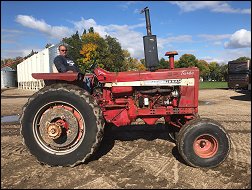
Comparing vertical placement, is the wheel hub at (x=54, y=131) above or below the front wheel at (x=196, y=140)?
above

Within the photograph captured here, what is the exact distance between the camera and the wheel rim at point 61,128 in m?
4.92

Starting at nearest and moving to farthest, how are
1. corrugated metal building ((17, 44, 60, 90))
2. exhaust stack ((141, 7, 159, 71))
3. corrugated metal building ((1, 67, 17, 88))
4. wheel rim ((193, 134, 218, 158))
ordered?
wheel rim ((193, 134, 218, 158))
exhaust stack ((141, 7, 159, 71))
corrugated metal building ((17, 44, 60, 90))
corrugated metal building ((1, 67, 17, 88))

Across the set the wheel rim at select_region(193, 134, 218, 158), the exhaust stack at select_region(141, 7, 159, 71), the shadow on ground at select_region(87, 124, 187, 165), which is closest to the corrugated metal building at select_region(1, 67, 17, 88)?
the shadow on ground at select_region(87, 124, 187, 165)

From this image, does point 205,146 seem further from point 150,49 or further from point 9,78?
point 9,78

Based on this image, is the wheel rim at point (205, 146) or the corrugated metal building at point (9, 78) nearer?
the wheel rim at point (205, 146)

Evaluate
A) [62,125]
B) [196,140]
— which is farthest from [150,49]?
[62,125]

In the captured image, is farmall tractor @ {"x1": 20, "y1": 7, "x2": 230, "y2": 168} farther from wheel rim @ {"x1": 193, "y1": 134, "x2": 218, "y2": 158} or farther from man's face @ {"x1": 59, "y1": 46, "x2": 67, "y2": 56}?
man's face @ {"x1": 59, "y1": 46, "x2": 67, "y2": 56}

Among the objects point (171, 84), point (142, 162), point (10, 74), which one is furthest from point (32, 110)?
point (10, 74)

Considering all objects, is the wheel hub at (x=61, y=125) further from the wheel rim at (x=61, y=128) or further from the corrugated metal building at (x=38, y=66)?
the corrugated metal building at (x=38, y=66)

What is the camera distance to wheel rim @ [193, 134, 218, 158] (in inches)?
191

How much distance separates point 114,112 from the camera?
221 inches

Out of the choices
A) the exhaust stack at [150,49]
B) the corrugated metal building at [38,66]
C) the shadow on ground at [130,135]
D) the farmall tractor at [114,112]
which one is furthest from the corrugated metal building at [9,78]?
the exhaust stack at [150,49]

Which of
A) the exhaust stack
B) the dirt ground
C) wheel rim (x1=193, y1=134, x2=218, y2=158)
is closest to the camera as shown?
the dirt ground

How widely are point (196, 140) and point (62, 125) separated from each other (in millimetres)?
2281
